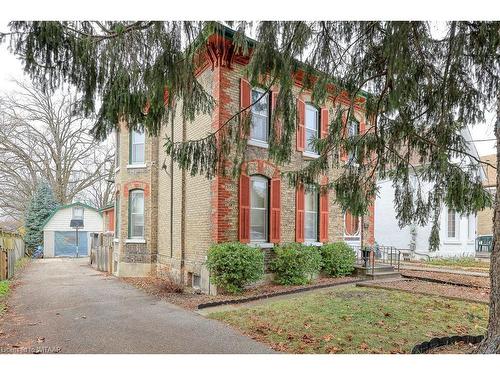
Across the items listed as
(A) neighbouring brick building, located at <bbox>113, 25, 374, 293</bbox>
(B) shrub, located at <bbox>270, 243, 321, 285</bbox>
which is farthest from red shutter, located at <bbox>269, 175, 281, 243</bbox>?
(B) shrub, located at <bbox>270, 243, 321, 285</bbox>

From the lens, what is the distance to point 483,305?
7.59 metres

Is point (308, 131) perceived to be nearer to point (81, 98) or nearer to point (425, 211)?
point (425, 211)

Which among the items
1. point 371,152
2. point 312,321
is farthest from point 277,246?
point 371,152

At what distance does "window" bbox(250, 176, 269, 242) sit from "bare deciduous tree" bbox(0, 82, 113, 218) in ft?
15.8

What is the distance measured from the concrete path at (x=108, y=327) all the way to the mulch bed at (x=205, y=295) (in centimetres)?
34

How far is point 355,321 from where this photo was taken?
6176 millimetres

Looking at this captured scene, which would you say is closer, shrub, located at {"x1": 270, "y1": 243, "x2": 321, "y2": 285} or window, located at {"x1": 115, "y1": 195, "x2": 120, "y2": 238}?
shrub, located at {"x1": 270, "y1": 243, "x2": 321, "y2": 285}

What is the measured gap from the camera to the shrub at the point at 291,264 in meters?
9.38

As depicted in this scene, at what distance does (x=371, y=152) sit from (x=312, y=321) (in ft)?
9.89

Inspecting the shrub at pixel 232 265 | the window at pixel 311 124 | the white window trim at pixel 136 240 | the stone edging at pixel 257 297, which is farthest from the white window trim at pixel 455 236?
the white window trim at pixel 136 240

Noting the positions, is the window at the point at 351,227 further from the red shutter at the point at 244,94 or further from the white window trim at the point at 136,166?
the white window trim at the point at 136,166

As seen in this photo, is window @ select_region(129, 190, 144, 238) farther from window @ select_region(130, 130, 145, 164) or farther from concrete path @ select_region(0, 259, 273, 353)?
concrete path @ select_region(0, 259, 273, 353)

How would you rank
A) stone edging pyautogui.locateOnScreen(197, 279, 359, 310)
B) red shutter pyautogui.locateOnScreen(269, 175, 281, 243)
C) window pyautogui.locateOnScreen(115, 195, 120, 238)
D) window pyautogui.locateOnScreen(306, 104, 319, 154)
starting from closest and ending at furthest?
stone edging pyautogui.locateOnScreen(197, 279, 359, 310)
red shutter pyautogui.locateOnScreen(269, 175, 281, 243)
window pyautogui.locateOnScreen(306, 104, 319, 154)
window pyautogui.locateOnScreen(115, 195, 120, 238)

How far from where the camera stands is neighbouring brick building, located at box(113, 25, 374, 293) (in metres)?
8.81
